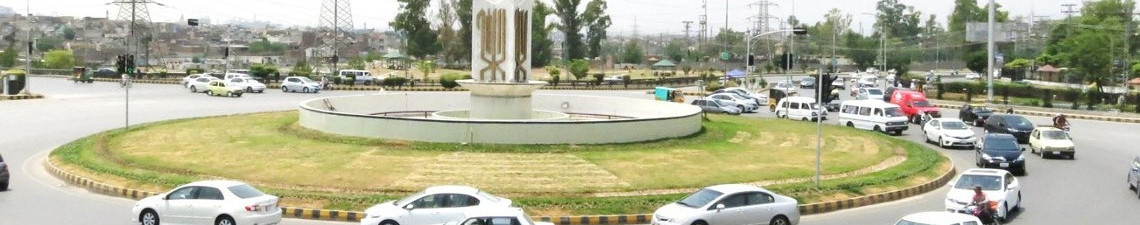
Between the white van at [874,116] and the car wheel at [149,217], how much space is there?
30575 millimetres

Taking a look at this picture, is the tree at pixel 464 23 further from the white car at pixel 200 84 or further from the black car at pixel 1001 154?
the black car at pixel 1001 154

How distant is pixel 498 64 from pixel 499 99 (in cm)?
125

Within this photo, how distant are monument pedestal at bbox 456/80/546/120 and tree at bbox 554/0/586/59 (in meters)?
89.9

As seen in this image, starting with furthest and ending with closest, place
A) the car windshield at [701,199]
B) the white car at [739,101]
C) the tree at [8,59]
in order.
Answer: the tree at [8,59]
the white car at [739,101]
the car windshield at [701,199]

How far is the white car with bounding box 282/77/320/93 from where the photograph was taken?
234 feet

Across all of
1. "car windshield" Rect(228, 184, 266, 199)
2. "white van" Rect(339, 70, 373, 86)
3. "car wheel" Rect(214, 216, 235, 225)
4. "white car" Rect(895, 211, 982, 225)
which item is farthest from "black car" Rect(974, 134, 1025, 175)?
"white van" Rect(339, 70, 373, 86)

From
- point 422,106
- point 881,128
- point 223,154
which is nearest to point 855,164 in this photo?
point 881,128

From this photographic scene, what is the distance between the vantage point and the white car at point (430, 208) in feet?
60.6

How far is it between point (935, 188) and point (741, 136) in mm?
10644

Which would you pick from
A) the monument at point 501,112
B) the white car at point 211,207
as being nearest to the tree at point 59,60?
the monument at point 501,112

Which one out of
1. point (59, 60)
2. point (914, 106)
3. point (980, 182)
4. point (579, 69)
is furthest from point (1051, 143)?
point (59, 60)

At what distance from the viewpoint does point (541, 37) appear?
129m

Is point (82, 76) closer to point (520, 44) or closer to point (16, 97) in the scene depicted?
point (16, 97)

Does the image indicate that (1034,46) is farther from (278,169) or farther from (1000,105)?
(278,169)
